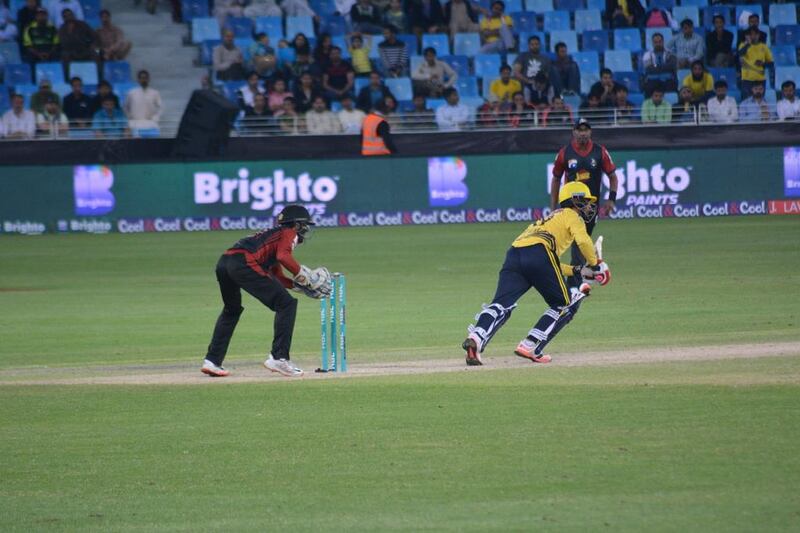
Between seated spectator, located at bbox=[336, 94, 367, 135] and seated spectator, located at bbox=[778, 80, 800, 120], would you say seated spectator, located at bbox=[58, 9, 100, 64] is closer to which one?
seated spectator, located at bbox=[336, 94, 367, 135]

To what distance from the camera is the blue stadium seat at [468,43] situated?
34.6 m

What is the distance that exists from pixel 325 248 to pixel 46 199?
6.63 m

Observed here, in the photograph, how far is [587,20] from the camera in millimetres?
35594

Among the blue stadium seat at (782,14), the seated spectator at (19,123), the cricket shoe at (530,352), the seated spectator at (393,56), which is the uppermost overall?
the blue stadium seat at (782,14)

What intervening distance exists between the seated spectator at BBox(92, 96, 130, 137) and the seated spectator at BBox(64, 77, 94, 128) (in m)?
0.23

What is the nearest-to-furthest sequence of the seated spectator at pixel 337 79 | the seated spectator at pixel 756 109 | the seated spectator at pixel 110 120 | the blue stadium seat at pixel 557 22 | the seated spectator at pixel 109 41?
the seated spectator at pixel 110 120, the seated spectator at pixel 756 109, the seated spectator at pixel 337 79, the seated spectator at pixel 109 41, the blue stadium seat at pixel 557 22

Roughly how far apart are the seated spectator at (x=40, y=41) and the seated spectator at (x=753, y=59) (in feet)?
51.9

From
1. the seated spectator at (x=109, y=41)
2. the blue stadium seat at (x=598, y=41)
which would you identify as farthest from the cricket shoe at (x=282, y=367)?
the blue stadium seat at (x=598, y=41)

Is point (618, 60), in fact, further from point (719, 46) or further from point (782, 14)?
point (782, 14)

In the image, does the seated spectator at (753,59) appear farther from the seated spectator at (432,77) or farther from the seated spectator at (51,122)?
the seated spectator at (51,122)

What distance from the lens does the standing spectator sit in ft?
101

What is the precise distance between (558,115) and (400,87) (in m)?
4.12

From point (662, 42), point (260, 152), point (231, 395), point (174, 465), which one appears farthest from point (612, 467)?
point (662, 42)

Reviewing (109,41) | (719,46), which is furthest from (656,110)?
(109,41)
